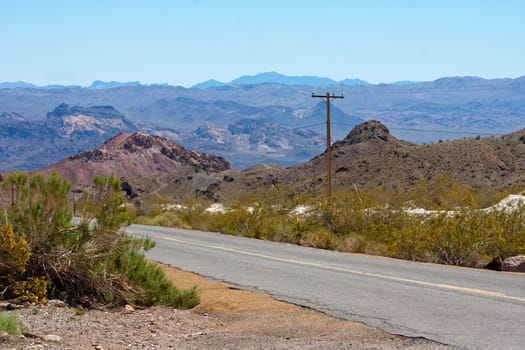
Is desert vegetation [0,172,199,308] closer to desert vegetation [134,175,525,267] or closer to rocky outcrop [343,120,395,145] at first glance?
desert vegetation [134,175,525,267]

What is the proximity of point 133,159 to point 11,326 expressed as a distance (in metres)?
172

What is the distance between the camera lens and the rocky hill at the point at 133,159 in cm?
15425

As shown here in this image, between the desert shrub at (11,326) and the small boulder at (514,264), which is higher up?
the desert shrub at (11,326)

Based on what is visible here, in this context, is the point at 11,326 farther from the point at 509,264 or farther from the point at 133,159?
the point at 133,159

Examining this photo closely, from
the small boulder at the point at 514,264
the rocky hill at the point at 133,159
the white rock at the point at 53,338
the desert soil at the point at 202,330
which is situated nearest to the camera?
the white rock at the point at 53,338

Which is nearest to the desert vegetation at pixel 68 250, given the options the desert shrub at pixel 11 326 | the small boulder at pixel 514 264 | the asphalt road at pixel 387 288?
the desert shrub at pixel 11 326

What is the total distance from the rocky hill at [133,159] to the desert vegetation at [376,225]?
119 metres

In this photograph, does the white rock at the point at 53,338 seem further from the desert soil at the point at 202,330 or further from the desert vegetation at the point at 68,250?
the desert vegetation at the point at 68,250

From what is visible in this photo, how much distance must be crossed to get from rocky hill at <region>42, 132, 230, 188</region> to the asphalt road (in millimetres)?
131018

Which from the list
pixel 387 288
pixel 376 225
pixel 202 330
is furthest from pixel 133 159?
pixel 202 330

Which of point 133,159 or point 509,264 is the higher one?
point 509,264

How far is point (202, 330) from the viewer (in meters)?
9.35

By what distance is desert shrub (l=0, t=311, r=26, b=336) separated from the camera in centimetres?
788

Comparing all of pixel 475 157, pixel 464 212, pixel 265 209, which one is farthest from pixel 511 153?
pixel 464 212
